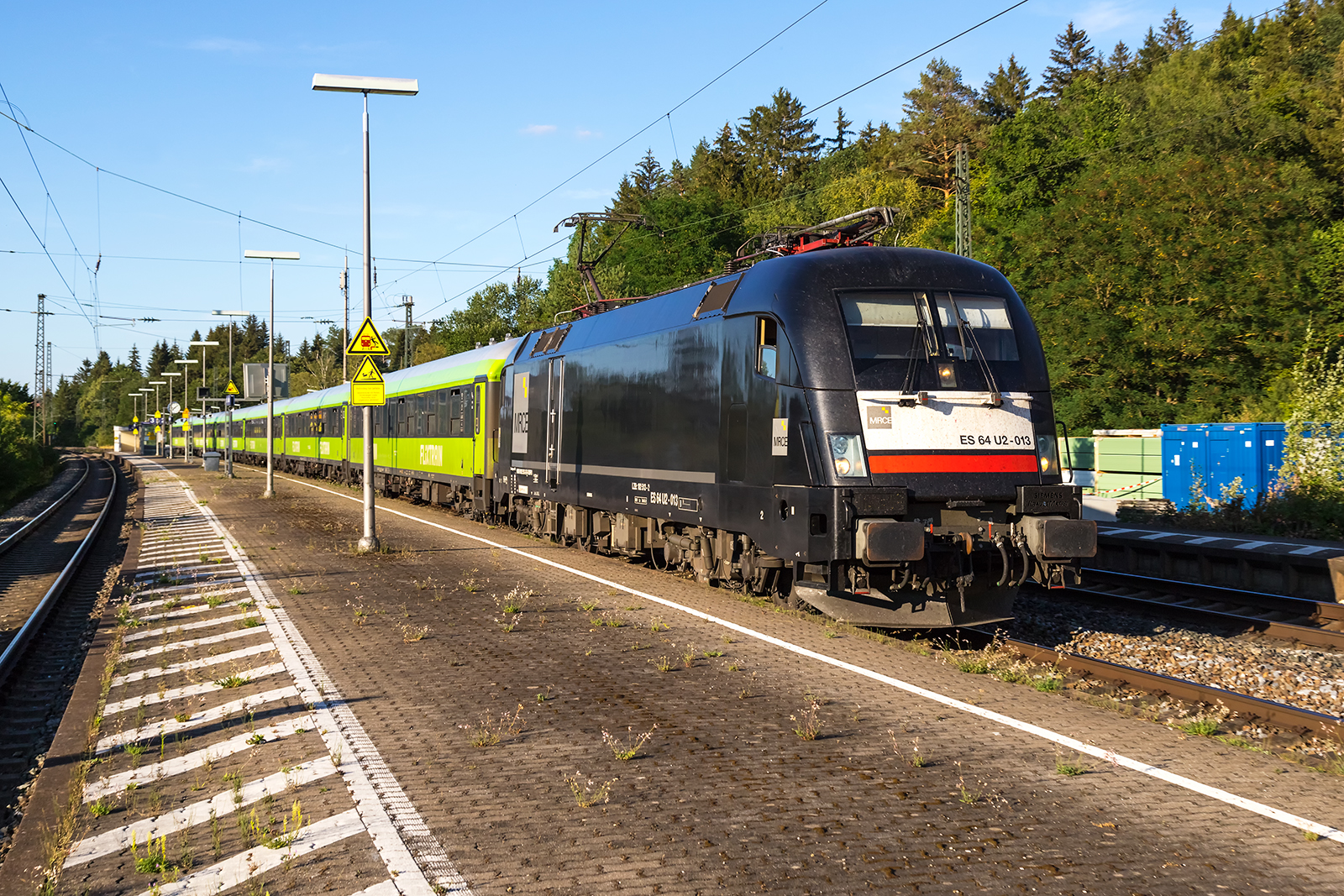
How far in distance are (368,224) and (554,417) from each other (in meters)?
5.06

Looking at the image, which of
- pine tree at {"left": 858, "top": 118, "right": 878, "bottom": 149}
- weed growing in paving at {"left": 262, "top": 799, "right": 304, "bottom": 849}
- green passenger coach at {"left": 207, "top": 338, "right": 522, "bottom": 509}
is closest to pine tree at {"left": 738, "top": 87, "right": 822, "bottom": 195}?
pine tree at {"left": 858, "top": 118, "right": 878, "bottom": 149}

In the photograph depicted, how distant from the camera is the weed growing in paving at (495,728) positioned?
6.86 meters

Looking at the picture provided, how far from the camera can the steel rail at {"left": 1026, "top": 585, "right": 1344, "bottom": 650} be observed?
35.5 feet

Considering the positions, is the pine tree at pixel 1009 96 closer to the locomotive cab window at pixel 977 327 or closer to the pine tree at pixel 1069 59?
the pine tree at pixel 1069 59

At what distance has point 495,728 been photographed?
23.6 feet

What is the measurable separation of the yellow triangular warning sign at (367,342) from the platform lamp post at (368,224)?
39cm

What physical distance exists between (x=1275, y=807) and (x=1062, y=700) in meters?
2.42

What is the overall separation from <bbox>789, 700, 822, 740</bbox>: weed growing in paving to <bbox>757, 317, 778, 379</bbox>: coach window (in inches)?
149

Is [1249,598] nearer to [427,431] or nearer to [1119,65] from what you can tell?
[427,431]

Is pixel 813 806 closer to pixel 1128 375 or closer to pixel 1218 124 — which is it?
pixel 1128 375

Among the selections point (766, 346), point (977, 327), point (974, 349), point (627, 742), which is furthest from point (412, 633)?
point (977, 327)

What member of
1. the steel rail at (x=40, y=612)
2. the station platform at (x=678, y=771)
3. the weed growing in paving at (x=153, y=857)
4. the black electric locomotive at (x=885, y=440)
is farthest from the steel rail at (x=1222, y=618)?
the steel rail at (x=40, y=612)

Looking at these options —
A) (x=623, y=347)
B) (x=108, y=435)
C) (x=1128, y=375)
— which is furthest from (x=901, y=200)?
(x=108, y=435)

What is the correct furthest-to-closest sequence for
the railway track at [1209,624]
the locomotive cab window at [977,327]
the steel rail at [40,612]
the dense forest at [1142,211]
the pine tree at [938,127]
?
the pine tree at [938,127], the dense forest at [1142,211], the steel rail at [40,612], the locomotive cab window at [977,327], the railway track at [1209,624]
